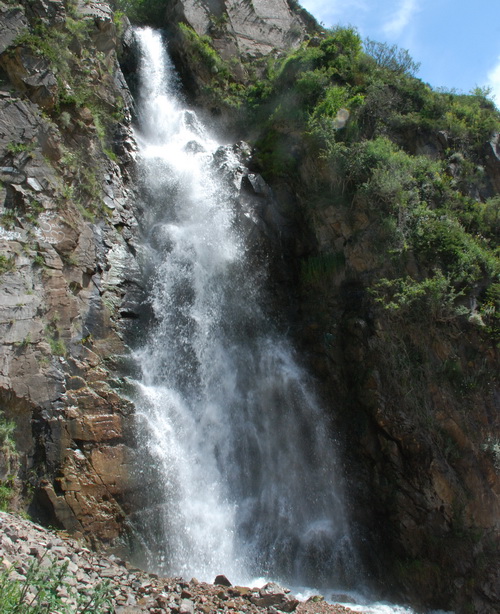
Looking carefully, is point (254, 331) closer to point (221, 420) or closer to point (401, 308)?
point (221, 420)

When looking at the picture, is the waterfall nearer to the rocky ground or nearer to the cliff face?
the cliff face

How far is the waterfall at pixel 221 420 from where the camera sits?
9992mm

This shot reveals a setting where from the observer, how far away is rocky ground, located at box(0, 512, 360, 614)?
632cm

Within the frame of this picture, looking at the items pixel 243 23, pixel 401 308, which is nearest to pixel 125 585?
pixel 401 308

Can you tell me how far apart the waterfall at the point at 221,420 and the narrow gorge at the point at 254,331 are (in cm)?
5

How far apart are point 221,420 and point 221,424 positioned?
0.33ft

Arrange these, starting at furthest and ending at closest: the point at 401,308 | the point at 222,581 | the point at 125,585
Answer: the point at 401,308 < the point at 222,581 < the point at 125,585

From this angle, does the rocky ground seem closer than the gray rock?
Yes

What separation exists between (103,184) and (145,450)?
23.5 feet

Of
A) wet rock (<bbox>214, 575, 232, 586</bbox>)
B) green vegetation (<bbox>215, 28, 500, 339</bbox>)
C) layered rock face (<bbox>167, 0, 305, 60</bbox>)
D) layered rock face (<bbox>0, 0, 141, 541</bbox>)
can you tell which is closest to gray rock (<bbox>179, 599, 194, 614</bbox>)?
wet rock (<bbox>214, 575, 232, 586</bbox>)

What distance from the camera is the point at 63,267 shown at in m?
10.7

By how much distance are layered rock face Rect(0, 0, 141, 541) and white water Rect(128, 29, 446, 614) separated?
2.76 ft

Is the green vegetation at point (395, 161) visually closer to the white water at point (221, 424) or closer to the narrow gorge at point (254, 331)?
the narrow gorge at point (254, 331)

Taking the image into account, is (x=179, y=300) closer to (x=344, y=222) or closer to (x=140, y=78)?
(x=344, y=222)
